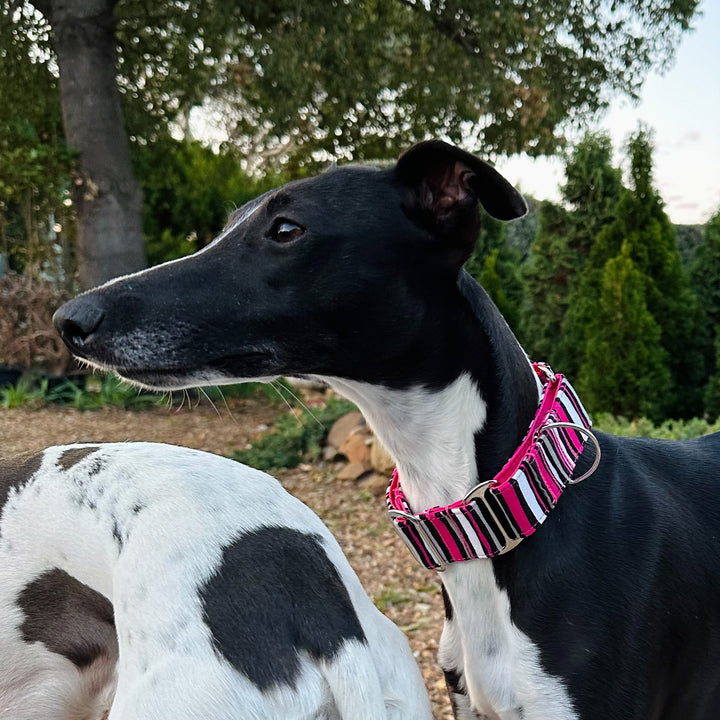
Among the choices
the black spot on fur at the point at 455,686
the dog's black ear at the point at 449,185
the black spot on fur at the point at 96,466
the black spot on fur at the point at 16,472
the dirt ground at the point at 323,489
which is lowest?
the dirt ground at the point at 323,489

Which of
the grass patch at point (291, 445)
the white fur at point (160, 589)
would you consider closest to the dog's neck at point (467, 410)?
the white fur at point (160, 589)

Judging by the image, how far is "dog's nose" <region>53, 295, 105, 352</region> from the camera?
158 cm

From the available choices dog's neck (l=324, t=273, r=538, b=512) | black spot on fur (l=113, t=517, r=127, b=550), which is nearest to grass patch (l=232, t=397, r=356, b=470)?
dog's neck (l=324, t=273, r=538, b=512)

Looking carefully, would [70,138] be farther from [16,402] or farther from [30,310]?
[16,402]

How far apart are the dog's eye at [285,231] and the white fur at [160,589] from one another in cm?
47

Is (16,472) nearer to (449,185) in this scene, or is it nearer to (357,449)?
(449,185)

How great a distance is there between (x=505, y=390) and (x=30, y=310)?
25.6ft

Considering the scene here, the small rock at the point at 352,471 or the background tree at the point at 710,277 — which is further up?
the background tree at the point at 710,277

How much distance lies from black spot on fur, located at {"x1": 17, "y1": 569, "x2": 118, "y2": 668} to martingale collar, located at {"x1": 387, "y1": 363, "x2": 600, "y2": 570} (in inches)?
25.2

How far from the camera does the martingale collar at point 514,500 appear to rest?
155cm

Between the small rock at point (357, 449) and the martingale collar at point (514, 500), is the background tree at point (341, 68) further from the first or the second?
the martingale collar at point (514, 500)

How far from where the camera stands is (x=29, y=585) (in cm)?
151

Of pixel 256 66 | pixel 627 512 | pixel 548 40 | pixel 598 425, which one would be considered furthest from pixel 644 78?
pixel 627 512

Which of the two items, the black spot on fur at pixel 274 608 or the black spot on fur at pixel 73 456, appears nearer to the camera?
the black spot on fur at pixel 274 608
